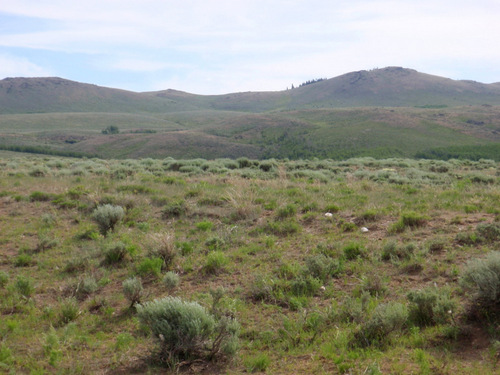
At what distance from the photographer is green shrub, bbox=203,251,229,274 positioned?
229 inches

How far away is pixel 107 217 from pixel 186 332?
4723mm

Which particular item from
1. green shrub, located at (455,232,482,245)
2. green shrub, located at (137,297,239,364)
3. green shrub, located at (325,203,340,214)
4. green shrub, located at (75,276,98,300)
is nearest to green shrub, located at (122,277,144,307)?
green shrub, located at (75,276,98,300)

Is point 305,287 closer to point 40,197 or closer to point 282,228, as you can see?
point 282,228

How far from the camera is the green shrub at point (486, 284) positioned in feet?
12.4

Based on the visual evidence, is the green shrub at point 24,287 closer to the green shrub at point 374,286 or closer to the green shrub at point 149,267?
the green shrub at point 149,267

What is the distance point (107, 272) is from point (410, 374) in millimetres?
4807

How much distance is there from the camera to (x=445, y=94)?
14812cm

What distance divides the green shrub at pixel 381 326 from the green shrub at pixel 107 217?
5.74 metres

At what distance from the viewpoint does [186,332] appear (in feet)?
12.0

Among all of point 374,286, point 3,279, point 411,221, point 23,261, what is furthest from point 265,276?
point 23,261

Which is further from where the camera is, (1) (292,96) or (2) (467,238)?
(1) (292,96)

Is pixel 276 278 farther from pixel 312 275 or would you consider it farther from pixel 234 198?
pixel 234 198

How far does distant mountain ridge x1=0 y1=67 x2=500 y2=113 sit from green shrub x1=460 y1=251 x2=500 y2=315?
152351 millimetres

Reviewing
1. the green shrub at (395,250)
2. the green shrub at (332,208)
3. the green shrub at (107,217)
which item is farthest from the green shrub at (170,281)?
the green shrub at (332,208)
